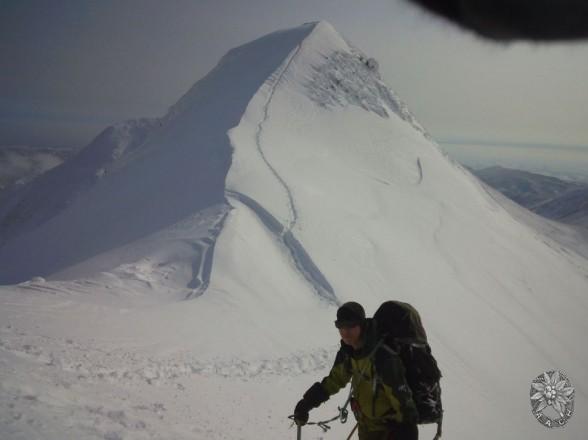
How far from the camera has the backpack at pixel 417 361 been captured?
2881 millimetres

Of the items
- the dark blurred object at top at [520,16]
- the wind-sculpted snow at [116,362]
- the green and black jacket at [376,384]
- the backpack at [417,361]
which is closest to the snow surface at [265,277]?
the wind-sculpted snow at [116,362]

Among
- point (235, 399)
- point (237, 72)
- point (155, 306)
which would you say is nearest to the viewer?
point (235, 399)

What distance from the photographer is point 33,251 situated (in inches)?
690

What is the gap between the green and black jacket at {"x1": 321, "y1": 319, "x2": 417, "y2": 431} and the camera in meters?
2.80

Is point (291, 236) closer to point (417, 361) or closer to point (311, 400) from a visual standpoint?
point (311, 400)

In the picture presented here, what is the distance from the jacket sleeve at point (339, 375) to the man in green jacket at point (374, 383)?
7 centimetres

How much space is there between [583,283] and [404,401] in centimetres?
2536

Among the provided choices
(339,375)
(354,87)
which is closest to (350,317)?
(339,375)

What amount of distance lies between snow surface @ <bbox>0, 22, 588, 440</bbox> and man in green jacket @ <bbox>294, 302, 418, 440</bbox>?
10.1ft

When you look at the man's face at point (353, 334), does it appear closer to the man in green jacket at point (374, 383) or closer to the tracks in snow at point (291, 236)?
the man in green jacket at point (374, 383)

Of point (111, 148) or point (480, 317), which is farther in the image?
point (111, 148)

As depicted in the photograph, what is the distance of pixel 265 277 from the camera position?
11836mm

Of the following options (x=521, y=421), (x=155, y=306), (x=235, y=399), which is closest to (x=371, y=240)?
(x=521, y=421)

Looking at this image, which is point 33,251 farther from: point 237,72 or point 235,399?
point 237,72
